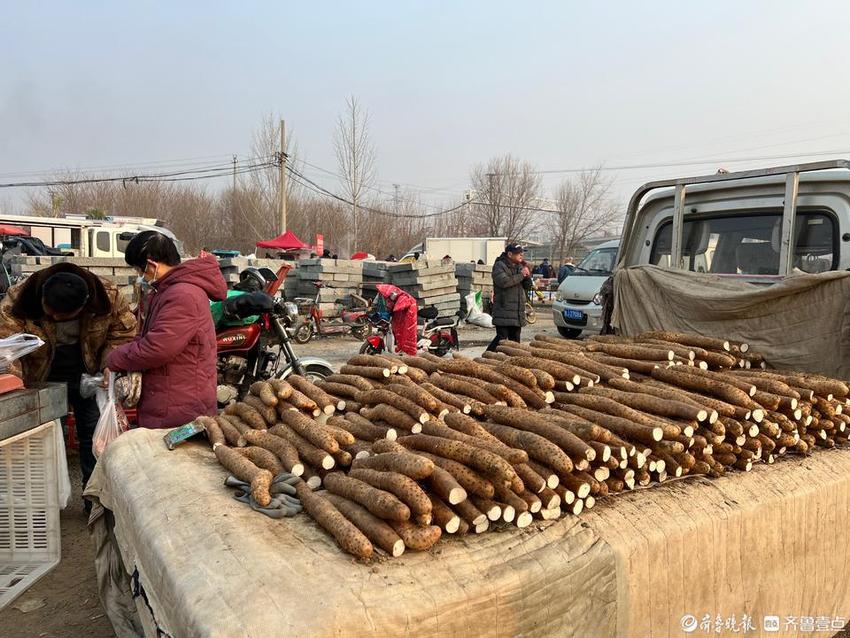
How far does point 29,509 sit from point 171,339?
155cm

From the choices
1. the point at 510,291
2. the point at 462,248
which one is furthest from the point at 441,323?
the point at 462,248

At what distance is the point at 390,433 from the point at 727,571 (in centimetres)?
162

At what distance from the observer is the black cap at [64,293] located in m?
4.04

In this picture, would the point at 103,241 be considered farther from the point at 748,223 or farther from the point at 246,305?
the point at 748,223

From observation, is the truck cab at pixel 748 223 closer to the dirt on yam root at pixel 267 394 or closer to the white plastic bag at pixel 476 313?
the dirt on yam root at pixel 267 394

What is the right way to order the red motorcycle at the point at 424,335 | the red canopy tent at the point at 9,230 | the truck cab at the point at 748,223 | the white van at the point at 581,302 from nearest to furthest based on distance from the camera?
the truck cab at the point at 748,223, the red motorcycle at the point at 424,335, the white van at the point at 581,302, the red canopy tent at the point at 9,230

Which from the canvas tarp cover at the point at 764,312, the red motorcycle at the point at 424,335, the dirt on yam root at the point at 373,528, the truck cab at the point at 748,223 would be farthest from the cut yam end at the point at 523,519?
the red motorcycle at the point at 424,335

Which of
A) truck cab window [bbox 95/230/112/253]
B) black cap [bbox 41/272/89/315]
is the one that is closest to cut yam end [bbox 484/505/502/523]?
black cap [bbox 41/272/89/315]

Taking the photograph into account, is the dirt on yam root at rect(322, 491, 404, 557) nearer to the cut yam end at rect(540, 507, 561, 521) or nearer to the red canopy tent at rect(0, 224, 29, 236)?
the cut yam end at rect(540, 507, 561, 521)

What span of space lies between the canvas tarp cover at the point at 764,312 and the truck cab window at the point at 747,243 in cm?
36

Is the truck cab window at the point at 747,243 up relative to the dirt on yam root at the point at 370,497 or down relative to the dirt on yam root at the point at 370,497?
up

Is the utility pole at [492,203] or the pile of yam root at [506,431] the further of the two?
the utility pole at [492,203]

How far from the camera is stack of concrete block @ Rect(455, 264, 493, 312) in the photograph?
53.8 feet

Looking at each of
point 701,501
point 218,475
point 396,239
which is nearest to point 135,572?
point 218,475
